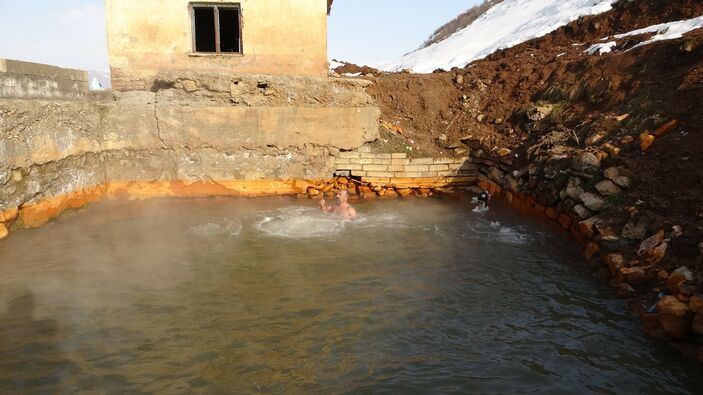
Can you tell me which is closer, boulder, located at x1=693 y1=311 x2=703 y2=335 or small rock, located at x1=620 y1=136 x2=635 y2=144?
boulder, located at x1=693 y1=311 x2=703 y2=335

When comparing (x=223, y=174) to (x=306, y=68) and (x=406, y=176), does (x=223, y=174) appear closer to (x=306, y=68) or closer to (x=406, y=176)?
(x=306, y=68)

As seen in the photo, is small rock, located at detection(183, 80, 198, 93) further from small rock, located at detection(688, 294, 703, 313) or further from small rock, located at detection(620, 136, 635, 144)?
small rock, located at detection(688, 294, 703, 313)

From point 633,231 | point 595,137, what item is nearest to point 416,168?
point 595,137

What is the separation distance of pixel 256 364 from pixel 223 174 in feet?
20.5

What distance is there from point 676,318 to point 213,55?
9922mm

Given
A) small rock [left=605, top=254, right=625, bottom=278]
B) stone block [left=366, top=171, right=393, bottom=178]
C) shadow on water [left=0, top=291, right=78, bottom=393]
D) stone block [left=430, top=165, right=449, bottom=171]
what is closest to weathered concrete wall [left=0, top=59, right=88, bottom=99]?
shadow on water [left=0, top=291, right=78, bottom=393]

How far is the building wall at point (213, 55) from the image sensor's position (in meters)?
9.86

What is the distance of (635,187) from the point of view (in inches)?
252

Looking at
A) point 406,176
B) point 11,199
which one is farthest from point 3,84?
point 406,176

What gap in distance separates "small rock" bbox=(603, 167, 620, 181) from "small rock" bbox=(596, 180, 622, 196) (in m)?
0.08

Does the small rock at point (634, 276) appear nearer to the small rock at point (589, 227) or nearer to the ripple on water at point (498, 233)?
the small rock at point (589, 227)

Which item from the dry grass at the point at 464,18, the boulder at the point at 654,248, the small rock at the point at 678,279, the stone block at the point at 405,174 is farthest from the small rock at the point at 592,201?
the dry grass at the point at 464,18

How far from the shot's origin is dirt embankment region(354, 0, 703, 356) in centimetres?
570

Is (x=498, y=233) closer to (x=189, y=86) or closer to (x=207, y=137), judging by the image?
(x=207, y=137)
